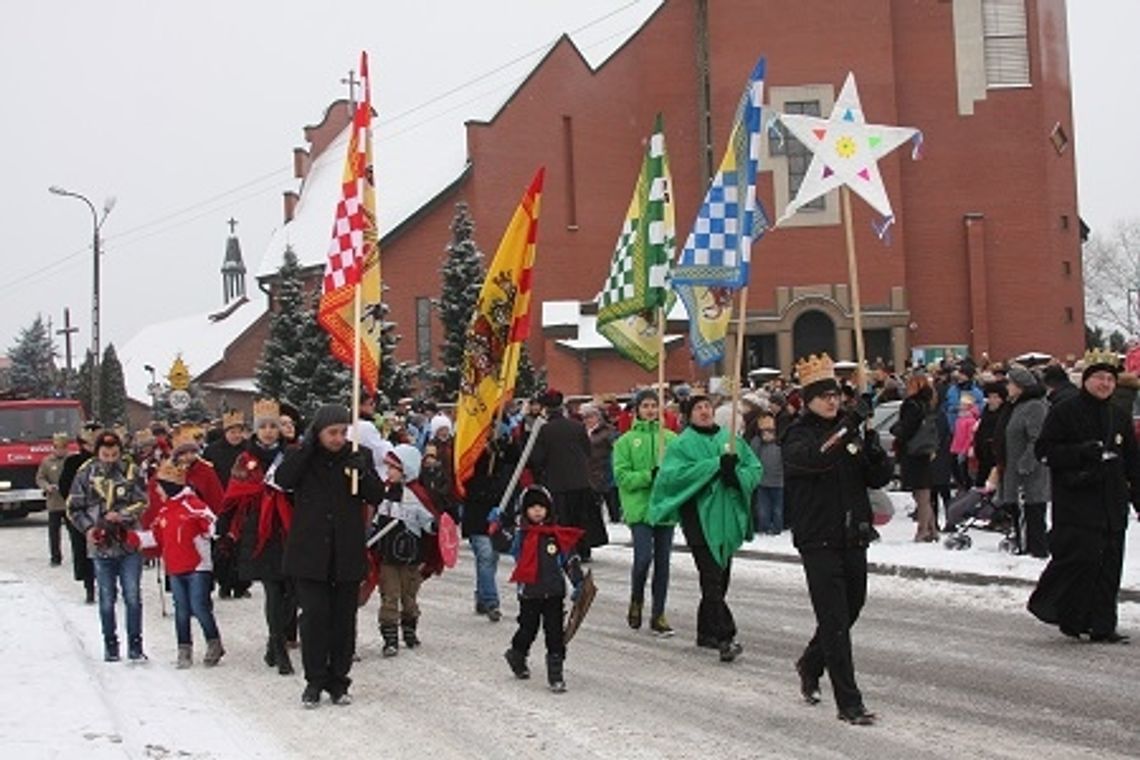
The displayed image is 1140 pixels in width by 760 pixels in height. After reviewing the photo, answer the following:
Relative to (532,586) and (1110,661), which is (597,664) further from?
(1110,661)

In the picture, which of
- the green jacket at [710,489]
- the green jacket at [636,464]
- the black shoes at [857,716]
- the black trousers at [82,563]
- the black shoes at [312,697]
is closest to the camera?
the black shoes at [857,716]

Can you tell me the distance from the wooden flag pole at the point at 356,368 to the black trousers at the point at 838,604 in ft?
9.53

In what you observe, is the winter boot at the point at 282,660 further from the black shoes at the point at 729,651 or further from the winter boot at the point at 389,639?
the black shoes at the point at 729,651

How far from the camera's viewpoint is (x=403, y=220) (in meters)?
54.8

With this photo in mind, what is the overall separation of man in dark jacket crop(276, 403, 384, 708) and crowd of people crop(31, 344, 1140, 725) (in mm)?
13

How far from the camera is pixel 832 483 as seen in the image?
865cm

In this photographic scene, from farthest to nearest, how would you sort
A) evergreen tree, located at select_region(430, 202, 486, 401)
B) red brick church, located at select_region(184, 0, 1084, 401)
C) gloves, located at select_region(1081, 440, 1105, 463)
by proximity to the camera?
1. red brick church, located at select_region(184, 0, 1084, 401)
2. evergreen tree, located at select_region(430, 202, 486, 401)
3. gloves, located at select_region(1081, 440, 1105, 463)

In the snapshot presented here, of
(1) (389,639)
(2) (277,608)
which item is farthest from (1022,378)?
(2) (277,608)

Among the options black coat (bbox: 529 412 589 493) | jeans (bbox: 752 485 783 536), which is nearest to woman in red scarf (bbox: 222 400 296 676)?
black coat (bbox: 529 412 589 493)

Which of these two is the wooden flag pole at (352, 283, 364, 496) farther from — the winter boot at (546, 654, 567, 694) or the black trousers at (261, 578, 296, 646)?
the winter boot at (546, 654, 567, 694)

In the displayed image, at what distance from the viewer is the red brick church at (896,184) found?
168 ft

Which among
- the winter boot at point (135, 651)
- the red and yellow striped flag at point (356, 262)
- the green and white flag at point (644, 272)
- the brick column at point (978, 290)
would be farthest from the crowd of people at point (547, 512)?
the brick column at point (978, 290)

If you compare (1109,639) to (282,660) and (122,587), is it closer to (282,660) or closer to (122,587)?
(282,660)

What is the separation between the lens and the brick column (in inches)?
2023
